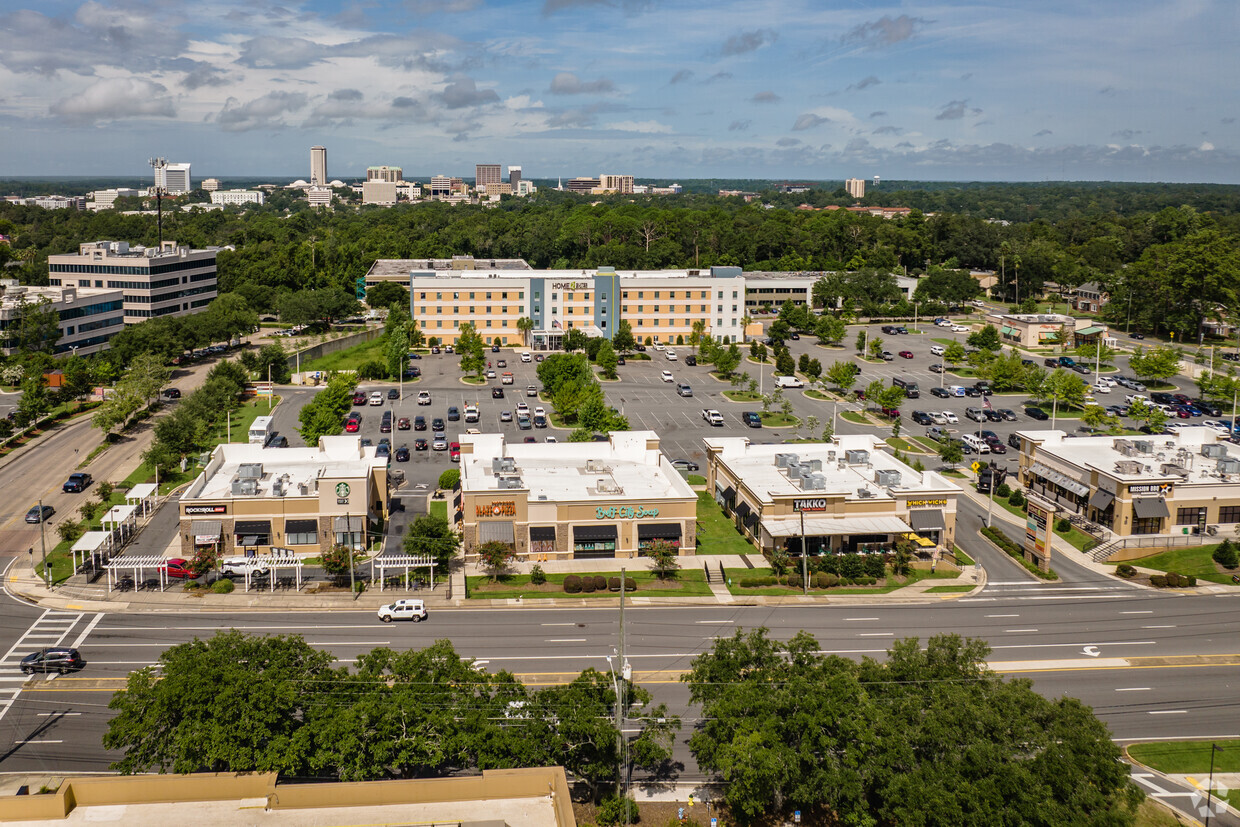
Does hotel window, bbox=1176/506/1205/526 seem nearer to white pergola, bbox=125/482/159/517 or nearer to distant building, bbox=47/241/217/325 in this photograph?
white pergola, bbox=125/482/159/517

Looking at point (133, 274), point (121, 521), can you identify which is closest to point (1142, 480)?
point (121, 521)

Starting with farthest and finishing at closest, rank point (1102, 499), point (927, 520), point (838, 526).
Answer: point (1102, 499), point (927, 520), point (838, 526)

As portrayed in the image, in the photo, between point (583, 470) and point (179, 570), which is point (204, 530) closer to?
point (179, 570)

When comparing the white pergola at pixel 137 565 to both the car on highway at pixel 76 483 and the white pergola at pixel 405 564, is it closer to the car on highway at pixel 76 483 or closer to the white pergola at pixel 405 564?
the white pergola at pixel 405 564

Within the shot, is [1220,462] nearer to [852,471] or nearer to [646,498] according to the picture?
[852,471]

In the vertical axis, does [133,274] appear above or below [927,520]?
above

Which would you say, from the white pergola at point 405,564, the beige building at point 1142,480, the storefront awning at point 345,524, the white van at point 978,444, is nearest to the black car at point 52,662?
the white pergola at point 405,564

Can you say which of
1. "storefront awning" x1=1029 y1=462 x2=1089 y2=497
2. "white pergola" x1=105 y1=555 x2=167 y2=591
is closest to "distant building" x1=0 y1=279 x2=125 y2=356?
"white pergola" x1=105 y1=555 x2=167 y2=591
